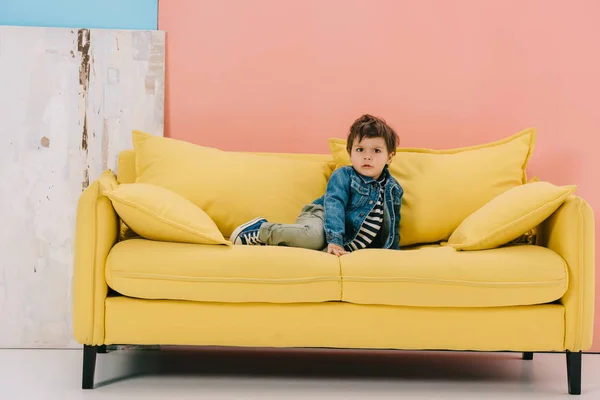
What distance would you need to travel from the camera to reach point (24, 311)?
323cm

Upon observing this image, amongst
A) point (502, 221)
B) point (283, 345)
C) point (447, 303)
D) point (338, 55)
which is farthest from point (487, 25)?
point (283, 345)

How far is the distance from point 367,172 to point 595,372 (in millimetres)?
1153

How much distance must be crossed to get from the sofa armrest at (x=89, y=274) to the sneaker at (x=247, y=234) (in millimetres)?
495

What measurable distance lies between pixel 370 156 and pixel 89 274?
1122 millimetres

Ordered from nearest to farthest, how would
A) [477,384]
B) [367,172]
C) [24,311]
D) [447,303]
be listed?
[447,303], [477,384], [367,172], [24,311]

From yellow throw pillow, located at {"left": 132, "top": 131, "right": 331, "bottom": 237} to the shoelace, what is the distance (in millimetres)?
169

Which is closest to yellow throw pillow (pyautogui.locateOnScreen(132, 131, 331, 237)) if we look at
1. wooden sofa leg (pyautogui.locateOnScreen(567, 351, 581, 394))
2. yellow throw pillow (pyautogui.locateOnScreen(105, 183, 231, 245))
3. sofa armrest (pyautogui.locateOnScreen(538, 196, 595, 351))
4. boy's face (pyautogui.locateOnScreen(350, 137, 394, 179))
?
boy's face (pyautogui.locateOnScreen(350, 137, 394, 179))

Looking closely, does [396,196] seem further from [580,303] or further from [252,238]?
[580,303]

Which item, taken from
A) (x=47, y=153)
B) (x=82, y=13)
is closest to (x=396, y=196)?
(x=47, y=153)

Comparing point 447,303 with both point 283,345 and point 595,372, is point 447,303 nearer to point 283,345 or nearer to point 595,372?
point 283,345

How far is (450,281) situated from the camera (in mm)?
2387

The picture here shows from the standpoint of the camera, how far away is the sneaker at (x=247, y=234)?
2.70 m

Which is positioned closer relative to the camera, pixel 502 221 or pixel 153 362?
pixel 502 221

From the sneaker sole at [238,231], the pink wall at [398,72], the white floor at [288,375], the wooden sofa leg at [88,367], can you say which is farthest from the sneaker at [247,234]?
the pink wall at [398,72]
